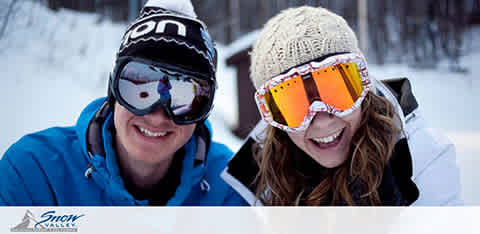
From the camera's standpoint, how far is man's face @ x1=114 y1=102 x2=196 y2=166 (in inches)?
66.1

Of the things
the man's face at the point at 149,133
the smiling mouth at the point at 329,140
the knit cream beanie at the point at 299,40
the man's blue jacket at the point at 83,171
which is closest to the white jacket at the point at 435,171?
the smiling mouth at the point at 329,140

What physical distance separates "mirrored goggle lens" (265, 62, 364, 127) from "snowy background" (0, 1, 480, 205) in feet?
1.22

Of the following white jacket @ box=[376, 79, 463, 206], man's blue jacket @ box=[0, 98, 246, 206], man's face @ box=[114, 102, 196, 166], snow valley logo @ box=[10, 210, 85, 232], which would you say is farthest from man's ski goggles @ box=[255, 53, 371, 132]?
snow valley logo @ box=[10, 210, 85, 232]

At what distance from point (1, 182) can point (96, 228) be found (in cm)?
43

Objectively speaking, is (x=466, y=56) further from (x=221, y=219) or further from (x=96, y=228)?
(x=96, y=228)

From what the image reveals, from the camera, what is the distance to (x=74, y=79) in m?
1.87

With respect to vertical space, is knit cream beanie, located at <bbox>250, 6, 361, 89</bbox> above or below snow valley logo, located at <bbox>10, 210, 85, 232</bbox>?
above

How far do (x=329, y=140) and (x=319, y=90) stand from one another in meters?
0.24

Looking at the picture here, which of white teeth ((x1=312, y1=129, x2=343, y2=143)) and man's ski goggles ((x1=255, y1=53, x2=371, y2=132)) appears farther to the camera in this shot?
white teeth ((x1=312, y1=129, x2=343, y2=143))

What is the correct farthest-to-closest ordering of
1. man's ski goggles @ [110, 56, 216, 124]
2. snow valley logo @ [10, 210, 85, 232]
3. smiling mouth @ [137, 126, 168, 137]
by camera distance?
1. smiling mouth @ [137, 126, 168, 137]
2. man's ski goggles @ [110, 56, 216, 124]
3. snow valley logo @ [10, 210, 85, 232]

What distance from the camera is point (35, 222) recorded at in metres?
1.51

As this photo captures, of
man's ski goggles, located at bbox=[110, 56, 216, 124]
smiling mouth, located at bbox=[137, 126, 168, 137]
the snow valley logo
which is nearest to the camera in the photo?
the snow valley logo

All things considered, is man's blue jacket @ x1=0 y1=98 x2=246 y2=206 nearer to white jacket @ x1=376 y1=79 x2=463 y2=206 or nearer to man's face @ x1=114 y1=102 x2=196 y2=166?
man's face @ x1=114 y1=102 x2=196 y2=166

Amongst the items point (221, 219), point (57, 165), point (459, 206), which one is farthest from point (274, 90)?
point (57, 165)
